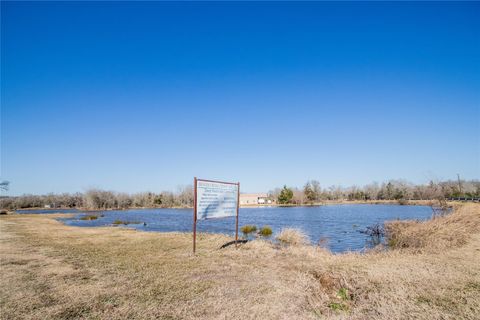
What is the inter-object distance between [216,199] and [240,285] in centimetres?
532

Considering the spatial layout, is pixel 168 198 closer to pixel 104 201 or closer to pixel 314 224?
pixel 104 201

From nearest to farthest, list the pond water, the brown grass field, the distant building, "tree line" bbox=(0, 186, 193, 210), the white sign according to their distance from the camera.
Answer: the brown grass field
the white sign
the pond water
"tree line" bbox=(0, 186, 193, 210)
the distant building

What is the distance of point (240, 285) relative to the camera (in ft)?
22.6

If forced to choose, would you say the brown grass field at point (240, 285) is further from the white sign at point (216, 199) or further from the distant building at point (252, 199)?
the distant building at point (252, 199)

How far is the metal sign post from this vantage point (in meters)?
10.9

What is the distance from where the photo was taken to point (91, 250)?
482 inches

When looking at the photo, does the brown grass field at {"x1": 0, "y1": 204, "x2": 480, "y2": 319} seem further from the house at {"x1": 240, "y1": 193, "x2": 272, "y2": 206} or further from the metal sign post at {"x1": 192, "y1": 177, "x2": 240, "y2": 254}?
the house at {"x1": 240, "y1": 193, "x2": 272, "y2": 206}

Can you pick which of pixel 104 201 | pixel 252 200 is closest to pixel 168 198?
pixel 104 201

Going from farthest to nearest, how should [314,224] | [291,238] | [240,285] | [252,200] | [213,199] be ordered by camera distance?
[252,200]
[314,224]
[291,238]
[213,199]
[240,285]

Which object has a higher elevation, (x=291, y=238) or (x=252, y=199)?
(x=291, y=238)

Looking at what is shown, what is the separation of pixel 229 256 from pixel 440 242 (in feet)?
31.1

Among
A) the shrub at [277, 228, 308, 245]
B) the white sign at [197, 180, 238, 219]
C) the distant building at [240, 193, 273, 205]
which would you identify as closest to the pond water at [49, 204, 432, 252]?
the shrub at [277, 228, 308, 245]

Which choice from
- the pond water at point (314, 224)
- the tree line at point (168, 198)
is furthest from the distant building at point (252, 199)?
the pond water at point (314, 224)

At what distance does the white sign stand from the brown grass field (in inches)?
68.5
